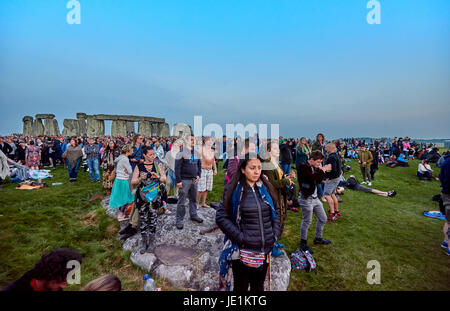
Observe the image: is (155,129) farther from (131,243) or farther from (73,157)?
(131,243)

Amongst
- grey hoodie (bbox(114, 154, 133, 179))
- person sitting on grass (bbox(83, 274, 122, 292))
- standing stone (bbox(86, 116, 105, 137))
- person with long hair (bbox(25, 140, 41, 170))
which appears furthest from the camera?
standing stone (bbox(86, 116, 105, 137))

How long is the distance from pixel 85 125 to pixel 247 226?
39.5 meters

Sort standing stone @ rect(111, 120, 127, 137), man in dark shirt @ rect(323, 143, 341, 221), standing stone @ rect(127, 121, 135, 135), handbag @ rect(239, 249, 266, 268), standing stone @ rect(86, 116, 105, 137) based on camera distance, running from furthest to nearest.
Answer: standing stone @ rect(127, 121, 135, 135)
standing stone @ rect(111, 120, 127, 137)
standing stone @ rect(86, 116, 105, 137)
man in dark shirt @ rect(323, 143, 341, 221)
handbag @ rect(239, 249, 266, 268)

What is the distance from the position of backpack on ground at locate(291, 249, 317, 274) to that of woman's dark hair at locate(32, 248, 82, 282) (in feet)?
10.6

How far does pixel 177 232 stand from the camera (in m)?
4.20

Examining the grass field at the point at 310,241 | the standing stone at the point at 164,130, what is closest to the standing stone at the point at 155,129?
the standing stone at the point at 164,130

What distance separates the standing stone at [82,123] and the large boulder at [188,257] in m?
36.2

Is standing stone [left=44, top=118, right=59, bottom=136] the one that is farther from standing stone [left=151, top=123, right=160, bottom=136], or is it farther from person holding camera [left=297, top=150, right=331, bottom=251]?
person holding camera [left=297, top=150, right=331, bottom=251]

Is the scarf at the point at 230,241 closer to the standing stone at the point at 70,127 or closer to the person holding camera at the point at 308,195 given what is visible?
the person holding camera at the point at 308,195

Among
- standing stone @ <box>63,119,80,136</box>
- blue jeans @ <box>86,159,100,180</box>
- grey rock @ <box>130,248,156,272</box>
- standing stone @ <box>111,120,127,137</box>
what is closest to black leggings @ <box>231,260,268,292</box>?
grey rock @ <box>130,248,156,272</box>

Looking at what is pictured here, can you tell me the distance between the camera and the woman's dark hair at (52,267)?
1644 mm

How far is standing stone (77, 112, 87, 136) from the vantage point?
32406mm
